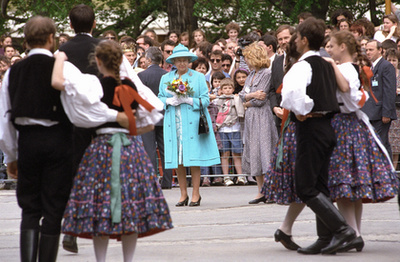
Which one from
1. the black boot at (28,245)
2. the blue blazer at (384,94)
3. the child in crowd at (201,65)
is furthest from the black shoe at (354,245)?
the child in crowd at (201,65)

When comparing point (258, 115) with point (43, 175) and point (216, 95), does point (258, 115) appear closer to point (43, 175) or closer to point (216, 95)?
point (216, 95)

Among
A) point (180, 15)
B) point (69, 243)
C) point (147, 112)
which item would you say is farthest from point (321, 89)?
point (180, 15)

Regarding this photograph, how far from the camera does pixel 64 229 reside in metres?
5.86

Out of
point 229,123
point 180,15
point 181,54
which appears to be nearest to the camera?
point 181,54

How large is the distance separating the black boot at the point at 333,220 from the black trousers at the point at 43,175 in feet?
6.76

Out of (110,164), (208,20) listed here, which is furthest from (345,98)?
(208,20)

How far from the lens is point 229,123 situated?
13.5 meters

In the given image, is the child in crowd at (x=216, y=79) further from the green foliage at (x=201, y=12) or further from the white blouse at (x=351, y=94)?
the green foliage at (x=201, y=12)

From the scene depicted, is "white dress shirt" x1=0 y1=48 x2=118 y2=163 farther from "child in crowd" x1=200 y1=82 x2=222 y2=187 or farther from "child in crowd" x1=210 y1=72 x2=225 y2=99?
"child in crowd" x1=210 y1=72 x2=225 y2=99

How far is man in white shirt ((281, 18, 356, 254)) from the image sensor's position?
6770 millimetres

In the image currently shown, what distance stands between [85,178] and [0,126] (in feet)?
2.64

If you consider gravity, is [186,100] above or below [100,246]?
above

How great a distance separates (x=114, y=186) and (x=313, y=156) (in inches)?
73.0

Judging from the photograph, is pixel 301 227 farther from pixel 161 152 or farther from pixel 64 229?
pixel 161 152
